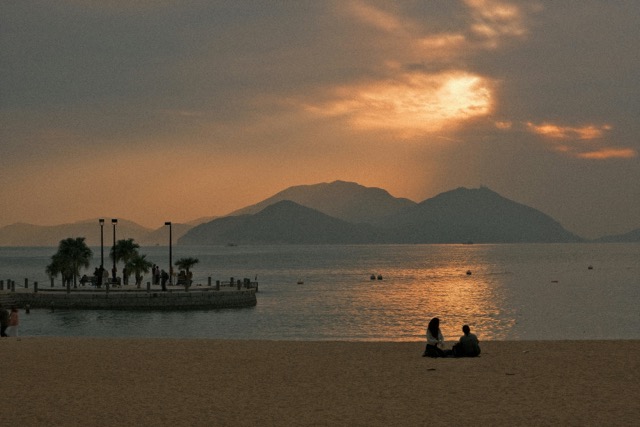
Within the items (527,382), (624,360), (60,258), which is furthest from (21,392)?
(60,258)

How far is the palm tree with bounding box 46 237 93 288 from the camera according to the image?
234 feet

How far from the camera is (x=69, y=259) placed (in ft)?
235

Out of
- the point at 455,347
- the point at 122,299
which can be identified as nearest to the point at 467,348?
the point at 455,347

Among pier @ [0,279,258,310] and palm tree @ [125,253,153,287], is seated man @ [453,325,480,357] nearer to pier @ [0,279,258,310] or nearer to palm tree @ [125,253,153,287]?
pier @ [0,279,258,310]

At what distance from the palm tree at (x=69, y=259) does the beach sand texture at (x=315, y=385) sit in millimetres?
49915

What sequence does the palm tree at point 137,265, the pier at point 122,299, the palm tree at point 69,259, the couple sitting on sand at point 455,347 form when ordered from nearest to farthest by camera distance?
the couple sitting on sand at point 455,347, the pier at point 122,299, the palm tree at point 69,259, the palm tree at point 137,265

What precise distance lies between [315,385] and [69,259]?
2384 inches

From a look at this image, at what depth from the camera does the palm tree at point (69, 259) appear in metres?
71.4

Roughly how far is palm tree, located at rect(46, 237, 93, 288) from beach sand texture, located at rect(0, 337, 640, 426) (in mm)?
49915

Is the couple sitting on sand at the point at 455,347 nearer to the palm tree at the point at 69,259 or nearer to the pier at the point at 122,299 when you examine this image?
the pier at the point at 122,299

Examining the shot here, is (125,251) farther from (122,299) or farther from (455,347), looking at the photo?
(455,347)

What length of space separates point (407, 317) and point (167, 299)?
65.9 ft

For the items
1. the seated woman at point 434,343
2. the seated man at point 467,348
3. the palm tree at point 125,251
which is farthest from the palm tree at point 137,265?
the seated man at point 467,348

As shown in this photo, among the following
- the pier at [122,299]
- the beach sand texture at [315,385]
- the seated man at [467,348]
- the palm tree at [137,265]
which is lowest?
the pier at [122,299]
